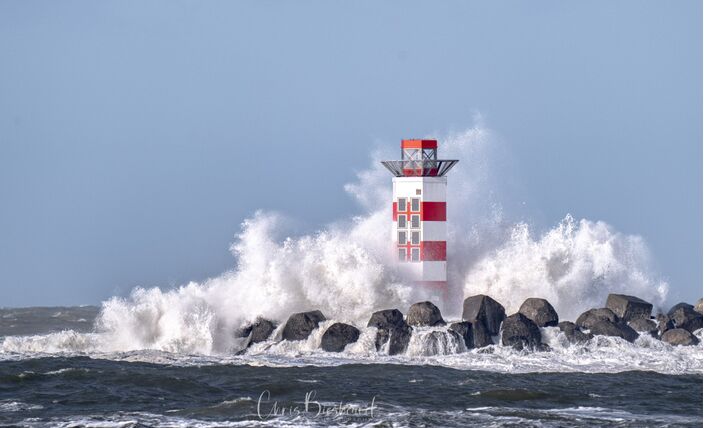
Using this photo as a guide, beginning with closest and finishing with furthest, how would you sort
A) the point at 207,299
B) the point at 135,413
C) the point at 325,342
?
1. the point at 135,413
2. the point at 325,342
3. the point at 207,299

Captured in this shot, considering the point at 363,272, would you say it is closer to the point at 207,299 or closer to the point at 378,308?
the point at 378,308

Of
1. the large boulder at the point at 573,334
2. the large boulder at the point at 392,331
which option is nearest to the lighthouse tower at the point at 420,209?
the large boulder at the point at 392,331

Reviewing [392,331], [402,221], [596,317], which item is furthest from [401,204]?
[596,317]

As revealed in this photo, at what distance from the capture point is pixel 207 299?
29797 mm

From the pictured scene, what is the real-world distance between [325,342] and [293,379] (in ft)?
12.2

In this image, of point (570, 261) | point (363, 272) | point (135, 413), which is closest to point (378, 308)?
point (363, 272)

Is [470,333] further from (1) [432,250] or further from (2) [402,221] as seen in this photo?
(2) [402,221]

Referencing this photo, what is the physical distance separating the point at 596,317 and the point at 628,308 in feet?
3.45

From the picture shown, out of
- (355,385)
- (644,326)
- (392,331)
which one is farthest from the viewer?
(644,326)

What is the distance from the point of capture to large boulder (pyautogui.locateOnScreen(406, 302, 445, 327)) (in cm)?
2753

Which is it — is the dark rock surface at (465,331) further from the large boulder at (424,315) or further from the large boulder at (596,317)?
the large boulder at (596,317)

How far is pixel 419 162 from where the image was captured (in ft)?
98.8

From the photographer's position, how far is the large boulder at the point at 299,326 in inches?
1102

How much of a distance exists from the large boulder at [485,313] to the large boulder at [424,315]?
0.60 meters
